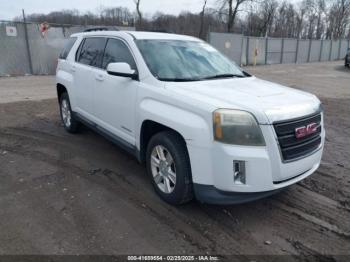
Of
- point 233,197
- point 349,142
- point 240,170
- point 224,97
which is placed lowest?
point 349,142

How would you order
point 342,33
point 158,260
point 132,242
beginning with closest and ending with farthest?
point 158,260, point 132,242, point 342,33

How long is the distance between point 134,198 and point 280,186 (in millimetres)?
1652

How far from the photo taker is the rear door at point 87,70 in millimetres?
5004

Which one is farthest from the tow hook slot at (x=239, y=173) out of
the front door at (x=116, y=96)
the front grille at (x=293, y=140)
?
the front door at (x=116, y=96)

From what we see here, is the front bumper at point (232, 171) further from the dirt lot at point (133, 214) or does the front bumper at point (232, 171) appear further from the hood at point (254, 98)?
the dirt lot at point (133, 214)

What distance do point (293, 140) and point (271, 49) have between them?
1037 inches

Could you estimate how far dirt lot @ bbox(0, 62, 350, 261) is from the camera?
299 centimetres

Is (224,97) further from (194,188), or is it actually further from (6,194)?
(6,194)

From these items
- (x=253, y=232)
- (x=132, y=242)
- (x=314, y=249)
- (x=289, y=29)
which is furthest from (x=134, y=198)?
(x=289, y=29)

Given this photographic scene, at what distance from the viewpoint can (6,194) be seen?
390cm

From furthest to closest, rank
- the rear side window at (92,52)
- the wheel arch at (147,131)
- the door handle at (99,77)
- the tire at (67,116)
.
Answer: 1. the tire at (67,116)
2. the rear side window at (92,52)
3. the door handle at (99,77)
4. the wheel arch at (147,131)

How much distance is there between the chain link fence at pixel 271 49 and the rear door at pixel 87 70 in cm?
1706

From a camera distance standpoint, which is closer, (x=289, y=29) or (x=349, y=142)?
(x=349, y=142)

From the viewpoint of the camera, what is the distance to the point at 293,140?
317cm
